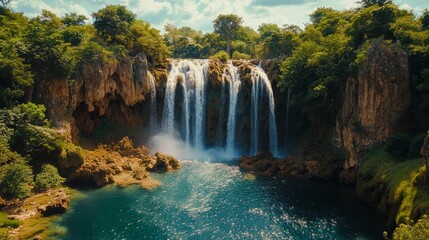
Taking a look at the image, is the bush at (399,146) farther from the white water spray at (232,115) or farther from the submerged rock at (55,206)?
the submerged rock at (55,206)

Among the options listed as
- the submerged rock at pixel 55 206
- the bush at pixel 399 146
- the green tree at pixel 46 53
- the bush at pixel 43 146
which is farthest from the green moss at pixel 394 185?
the green tree at pixel 46 53

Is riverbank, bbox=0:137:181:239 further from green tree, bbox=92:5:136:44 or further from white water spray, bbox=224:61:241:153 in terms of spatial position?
green tree, bbox=92:5:136:44

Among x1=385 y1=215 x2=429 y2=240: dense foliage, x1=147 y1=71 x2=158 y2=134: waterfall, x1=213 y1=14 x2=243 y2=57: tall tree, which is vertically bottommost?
x1=385 y1=215 x2=429 y2=240: dense foliage

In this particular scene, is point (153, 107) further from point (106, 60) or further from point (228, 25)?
point (228, 25)

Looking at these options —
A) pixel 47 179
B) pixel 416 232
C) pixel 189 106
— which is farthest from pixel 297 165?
pixel 47 179

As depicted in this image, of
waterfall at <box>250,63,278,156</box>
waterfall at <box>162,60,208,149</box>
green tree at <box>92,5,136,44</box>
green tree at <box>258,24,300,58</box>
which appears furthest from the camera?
green tree at <box>258,24,300,58</box>

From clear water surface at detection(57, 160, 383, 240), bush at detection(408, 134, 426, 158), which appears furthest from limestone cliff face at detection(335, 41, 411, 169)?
clear water surface at detection(57, 160, 383, 240)
